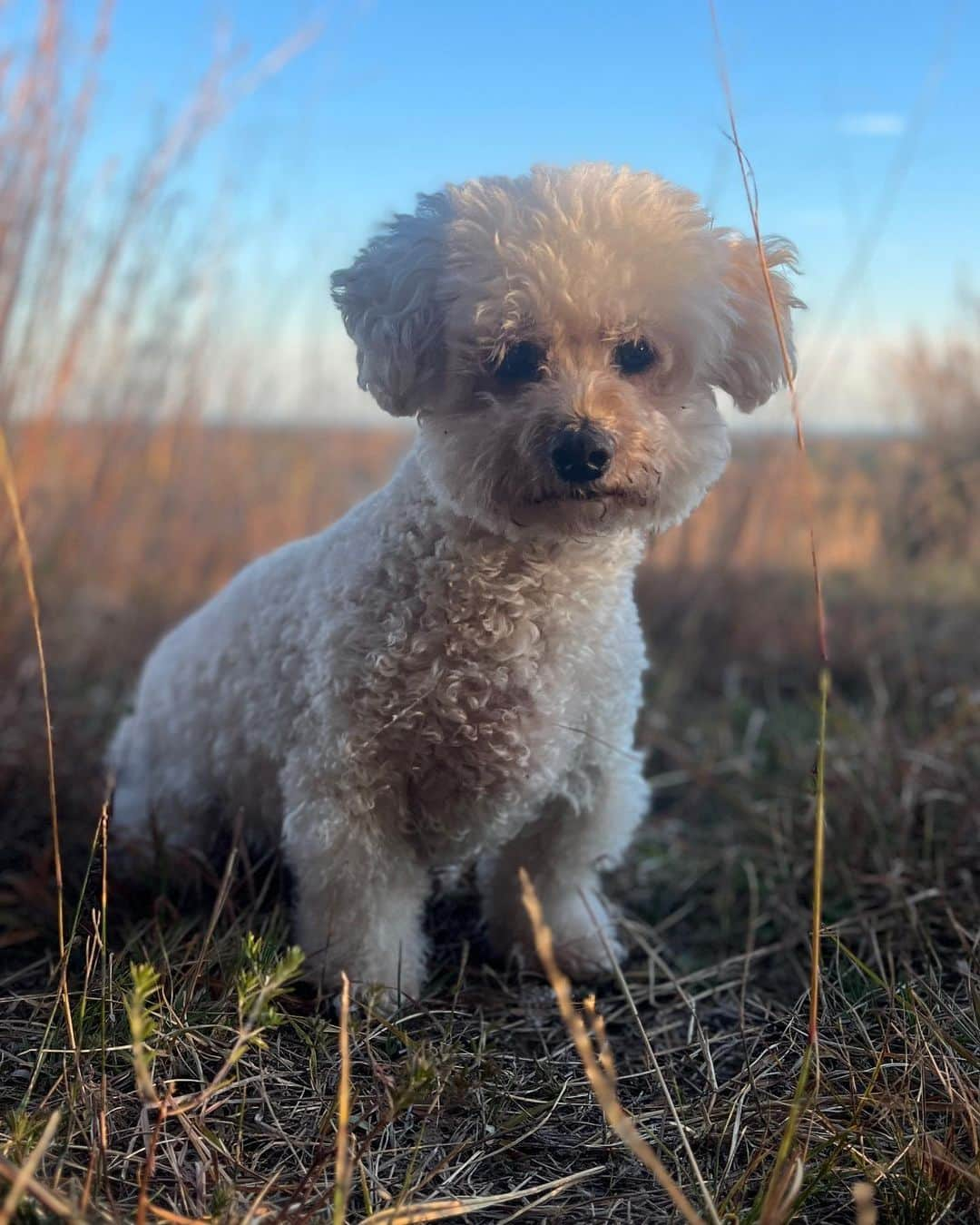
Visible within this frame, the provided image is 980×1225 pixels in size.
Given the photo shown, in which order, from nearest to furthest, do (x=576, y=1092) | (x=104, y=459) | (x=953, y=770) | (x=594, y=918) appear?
(x=576, y=1092), (x=594, y=918), (x=953, y=770), (x=104, y=459)

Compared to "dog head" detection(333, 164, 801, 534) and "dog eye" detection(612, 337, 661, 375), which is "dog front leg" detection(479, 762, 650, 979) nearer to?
"dog head" detection(333, 164, 801, 534)

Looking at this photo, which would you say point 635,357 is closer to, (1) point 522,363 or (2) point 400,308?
(1) point 522,363

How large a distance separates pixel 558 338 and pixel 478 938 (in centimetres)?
143

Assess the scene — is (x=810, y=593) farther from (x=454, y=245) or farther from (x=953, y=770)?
(x=454, y=245)

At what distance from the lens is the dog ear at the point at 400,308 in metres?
1.85

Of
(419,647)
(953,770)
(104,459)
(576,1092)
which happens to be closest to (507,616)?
(419,647)

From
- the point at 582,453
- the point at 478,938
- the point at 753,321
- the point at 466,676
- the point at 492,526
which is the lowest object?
the point at 478,938

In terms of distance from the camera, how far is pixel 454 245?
6.04 feet

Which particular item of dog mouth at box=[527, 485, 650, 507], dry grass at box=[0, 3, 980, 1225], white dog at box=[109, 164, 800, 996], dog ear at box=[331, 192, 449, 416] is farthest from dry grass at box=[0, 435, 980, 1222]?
dog ear at box=[331, 192, 449, 416]

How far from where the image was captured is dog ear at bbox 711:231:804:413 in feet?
6.46

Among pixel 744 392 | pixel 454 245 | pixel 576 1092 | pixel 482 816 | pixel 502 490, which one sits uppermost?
pixel 454 245

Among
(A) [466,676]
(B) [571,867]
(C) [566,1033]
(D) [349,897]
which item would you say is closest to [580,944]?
(B) [571,867]

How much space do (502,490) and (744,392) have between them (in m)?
0.61

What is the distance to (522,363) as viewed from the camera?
184 centimetres
